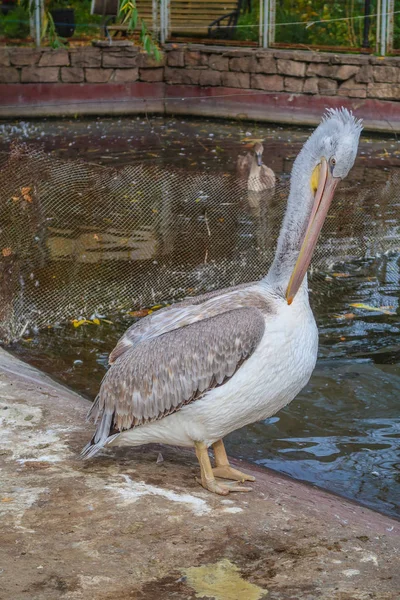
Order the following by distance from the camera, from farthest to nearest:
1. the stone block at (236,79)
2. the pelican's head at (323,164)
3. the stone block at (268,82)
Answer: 1. the stone block at (236,79)
2. the stone block at (268,82)
3. the pelican's head at (323,164)

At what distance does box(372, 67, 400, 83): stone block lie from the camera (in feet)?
47.2

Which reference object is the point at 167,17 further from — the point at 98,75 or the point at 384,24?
the point at 384,24

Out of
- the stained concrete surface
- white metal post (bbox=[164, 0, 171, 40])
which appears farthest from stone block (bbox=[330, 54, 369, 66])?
the stained concrete surface

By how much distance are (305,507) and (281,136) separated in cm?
1142

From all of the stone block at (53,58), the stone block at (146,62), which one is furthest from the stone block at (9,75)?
the stone block at (146,62)

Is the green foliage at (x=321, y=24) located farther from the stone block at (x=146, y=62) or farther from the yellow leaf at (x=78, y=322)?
the yellow leaf at (x=78, y=322)

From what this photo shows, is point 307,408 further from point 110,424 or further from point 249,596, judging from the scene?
point 249,596

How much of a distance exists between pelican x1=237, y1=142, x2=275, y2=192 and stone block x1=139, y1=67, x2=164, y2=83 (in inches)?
248

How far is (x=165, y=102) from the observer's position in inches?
661

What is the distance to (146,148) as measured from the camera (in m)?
13.5

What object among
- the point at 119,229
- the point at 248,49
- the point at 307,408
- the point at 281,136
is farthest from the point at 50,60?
the point at 307,408

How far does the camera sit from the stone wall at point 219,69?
580 inches

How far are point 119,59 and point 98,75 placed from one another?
0.48 metres

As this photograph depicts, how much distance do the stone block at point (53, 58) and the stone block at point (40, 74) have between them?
69 millimetres
